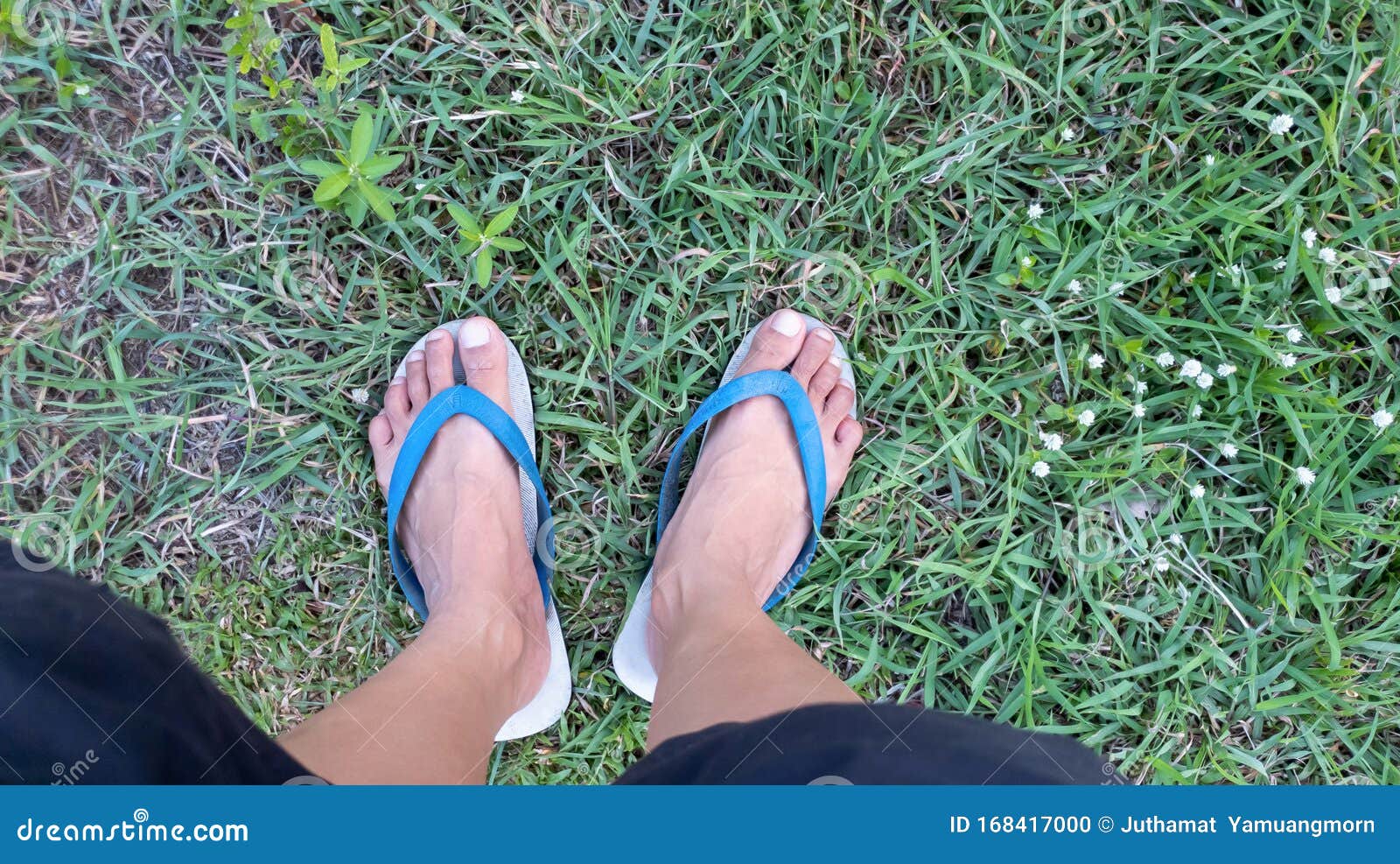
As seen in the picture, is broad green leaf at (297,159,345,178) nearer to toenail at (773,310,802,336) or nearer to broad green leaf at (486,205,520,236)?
broad green leaf at (486,205,520,236)

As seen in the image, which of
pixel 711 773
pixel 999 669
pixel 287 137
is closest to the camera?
pixel 711 773

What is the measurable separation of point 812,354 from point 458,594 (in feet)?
2.99

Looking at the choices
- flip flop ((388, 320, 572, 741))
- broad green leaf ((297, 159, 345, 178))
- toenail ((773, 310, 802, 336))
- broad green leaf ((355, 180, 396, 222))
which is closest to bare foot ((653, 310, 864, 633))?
toenail ((773, 310, 802, 336))

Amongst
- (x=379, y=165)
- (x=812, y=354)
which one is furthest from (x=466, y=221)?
(x=812, y=354)

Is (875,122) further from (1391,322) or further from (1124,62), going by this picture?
(1391,322)

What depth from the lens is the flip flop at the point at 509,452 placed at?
1.65 metres

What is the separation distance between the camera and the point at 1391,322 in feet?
5.39

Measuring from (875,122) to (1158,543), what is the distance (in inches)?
41.9

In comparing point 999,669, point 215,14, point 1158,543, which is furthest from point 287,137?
point 1158,543

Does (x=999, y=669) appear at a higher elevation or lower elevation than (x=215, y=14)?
lower

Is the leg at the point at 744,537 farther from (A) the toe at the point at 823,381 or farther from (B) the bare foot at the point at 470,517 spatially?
(B) the bare foot at the point at 470,517

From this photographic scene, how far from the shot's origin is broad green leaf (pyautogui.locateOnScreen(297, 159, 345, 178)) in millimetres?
1425

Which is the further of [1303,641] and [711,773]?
[1303,641]

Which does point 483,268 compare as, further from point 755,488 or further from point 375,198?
point 755,488
